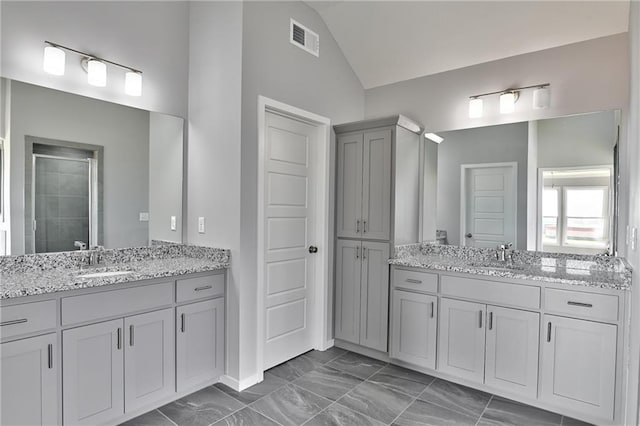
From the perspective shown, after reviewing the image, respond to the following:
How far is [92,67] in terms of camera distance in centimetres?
239

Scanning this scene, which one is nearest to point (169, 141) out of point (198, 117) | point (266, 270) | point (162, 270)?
point (198, 117)

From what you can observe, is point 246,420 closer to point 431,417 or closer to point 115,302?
point 115,302

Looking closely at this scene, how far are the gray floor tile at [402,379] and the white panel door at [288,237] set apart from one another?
2.58 ft

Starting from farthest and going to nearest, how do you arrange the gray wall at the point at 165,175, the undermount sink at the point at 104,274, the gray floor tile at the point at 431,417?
the gray wall at the point at 165,175 → the gray floor tile at the point at 431,417 → the undermount sink at the point at 104,274

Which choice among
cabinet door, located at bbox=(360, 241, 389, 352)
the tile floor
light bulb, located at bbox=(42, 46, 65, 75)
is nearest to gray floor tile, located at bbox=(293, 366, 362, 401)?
the tile floor

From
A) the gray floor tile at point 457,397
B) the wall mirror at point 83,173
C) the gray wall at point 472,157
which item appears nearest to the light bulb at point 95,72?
the wall mirror at point 83,173

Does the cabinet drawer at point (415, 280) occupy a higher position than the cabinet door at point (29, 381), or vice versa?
the cabinet drawer at point (415, 280)

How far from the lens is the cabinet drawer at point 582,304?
2234mm

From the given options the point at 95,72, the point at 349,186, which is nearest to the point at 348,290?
the point at 349,186

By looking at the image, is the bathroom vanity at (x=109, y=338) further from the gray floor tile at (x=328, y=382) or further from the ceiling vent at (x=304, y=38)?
the ceiling vent at (x=304, y=38)

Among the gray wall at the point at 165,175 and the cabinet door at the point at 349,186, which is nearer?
the gray wall at the point at 165,175

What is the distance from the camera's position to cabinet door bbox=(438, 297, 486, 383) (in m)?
2.70

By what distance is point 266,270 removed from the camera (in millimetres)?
2969

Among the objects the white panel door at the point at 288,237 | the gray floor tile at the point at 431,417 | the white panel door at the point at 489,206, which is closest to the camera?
the gray floor tile at the point at 431,417
